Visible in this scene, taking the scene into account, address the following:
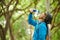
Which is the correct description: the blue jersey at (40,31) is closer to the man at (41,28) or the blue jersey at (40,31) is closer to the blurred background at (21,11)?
the man at (41,28)

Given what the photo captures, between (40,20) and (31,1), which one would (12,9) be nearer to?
(31,1)

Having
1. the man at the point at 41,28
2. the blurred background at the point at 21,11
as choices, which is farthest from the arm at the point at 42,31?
the blurred background at the point at 21,11

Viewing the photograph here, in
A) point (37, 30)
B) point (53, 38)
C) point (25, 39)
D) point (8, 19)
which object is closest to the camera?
point (37, 30)

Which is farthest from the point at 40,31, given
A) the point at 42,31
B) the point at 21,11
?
the point at 21,11

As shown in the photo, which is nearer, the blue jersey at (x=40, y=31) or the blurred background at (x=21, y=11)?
the blue jersey at (x=40, y=31)

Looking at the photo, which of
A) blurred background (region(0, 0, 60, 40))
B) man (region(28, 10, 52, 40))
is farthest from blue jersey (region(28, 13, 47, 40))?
blurred background (region(0, 0, 60, 40))

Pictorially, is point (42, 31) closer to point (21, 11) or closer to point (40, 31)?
point (40, 31)

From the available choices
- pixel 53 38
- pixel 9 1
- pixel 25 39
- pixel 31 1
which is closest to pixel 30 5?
pixel 31 1

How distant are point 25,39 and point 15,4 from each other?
2.62 meters

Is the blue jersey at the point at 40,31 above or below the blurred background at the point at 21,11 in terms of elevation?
below

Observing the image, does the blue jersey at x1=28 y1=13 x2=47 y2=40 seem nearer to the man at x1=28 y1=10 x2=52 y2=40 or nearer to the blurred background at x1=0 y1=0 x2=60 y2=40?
the man at x1=28 y1=10 x2=52 y2=40

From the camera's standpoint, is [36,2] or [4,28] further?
[4,28]

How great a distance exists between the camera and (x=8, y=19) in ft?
21.7

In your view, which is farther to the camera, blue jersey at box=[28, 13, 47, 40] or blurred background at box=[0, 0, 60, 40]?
blurred background at box=[0, 0, 60, 40]
